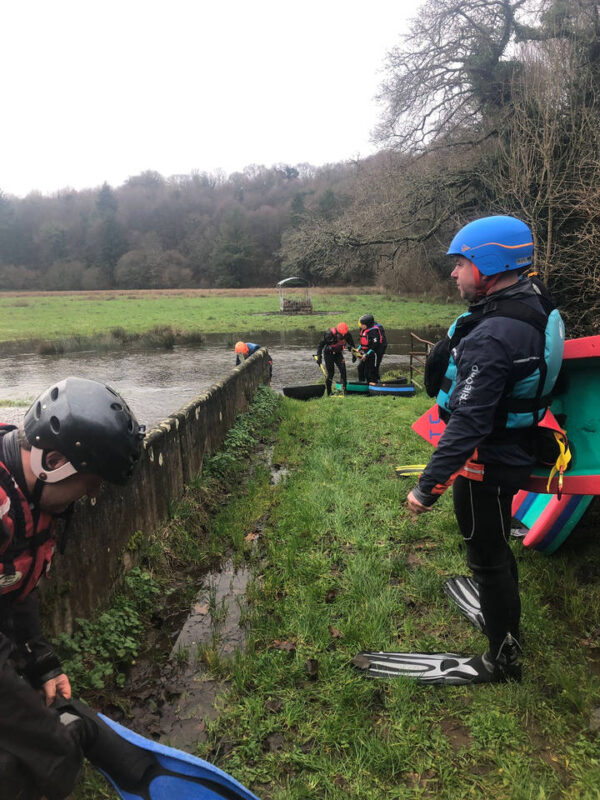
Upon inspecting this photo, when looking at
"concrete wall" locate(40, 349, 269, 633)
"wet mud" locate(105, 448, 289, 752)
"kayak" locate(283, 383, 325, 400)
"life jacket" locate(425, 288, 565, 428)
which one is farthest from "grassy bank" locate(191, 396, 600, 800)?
"kayak" locate(283, 383, 325, 400)

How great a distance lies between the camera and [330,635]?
11.4 ft

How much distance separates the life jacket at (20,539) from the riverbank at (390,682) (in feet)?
4.87

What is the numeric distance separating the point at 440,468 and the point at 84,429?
158 cm

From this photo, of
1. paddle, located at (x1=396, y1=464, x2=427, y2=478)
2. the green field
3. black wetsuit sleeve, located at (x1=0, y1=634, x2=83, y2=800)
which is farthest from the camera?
the green field

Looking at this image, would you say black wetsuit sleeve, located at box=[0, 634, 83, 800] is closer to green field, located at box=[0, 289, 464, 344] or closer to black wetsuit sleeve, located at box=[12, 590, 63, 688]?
black wetsuit sleeve, located at box=[12, 590, 63, 688]

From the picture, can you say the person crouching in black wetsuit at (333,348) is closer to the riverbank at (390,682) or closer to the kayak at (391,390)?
the kayak at (391,390)

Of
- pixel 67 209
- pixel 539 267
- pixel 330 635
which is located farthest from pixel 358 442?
pixel 67 209

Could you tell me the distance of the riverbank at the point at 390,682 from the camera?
2408 millimetres

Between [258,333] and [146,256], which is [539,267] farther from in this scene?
[146,256]

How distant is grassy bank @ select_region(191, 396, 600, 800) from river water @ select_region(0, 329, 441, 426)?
7.27 m

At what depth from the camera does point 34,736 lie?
5.31 feet

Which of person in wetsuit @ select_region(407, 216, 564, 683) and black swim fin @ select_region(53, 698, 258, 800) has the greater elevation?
person in wetsuit @ select_region(407, 216, 564, 683)

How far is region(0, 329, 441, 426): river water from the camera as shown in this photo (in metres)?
14.0

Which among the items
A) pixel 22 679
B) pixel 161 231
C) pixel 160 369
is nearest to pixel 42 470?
pixel 22 679
